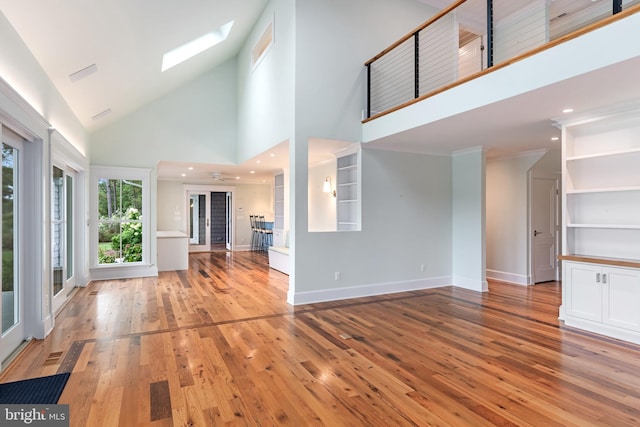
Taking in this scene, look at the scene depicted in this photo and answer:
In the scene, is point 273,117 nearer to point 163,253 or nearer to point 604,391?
point 163,253

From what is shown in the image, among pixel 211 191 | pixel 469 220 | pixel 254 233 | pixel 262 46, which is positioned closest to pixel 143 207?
pixel 262 46

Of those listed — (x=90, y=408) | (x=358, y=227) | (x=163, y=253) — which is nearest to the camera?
(x=90, y=408)

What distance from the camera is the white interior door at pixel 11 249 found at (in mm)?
2947

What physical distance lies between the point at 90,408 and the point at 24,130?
2.49 m

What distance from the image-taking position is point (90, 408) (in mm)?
2217

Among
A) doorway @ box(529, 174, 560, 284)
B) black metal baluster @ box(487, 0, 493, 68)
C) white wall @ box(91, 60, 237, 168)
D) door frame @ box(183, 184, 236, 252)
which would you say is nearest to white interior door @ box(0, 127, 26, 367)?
white wall @ box(91, 60, 237, 168)

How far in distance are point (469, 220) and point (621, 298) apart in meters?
2.52

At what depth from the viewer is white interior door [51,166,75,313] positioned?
4.52 metres

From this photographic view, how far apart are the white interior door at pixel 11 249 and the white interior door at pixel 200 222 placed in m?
7.94

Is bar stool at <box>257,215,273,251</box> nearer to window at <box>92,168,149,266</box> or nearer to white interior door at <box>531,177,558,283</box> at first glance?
window at <box>92,168,149,266</box>

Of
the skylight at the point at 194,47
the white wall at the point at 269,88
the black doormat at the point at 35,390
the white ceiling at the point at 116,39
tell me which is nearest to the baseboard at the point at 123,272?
the white ceiling at the point at 116,39

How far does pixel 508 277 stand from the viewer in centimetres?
→ 650

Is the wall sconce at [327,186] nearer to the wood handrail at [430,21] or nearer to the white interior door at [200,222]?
the wood handrail at [430,21]

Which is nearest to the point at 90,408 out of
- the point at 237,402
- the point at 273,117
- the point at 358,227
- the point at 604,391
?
the point at 237,402
